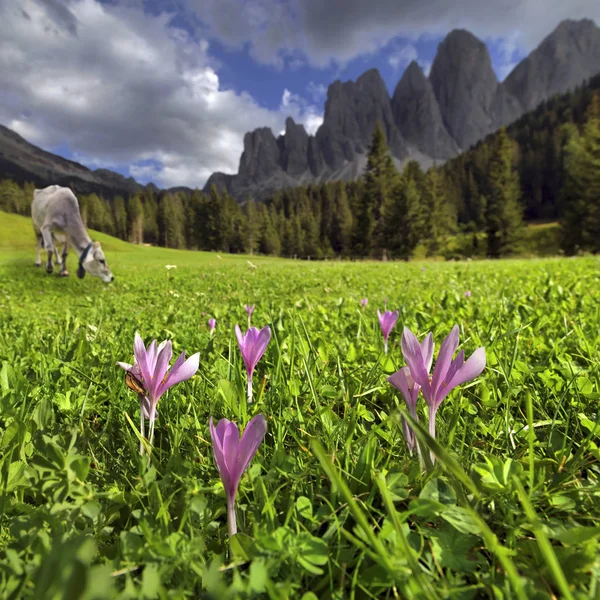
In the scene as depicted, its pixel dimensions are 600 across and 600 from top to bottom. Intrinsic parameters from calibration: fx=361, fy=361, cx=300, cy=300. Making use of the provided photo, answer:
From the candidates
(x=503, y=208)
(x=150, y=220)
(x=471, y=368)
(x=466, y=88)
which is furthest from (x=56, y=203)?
(x=466, y=88)

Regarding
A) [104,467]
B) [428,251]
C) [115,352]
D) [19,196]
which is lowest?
[104,467]

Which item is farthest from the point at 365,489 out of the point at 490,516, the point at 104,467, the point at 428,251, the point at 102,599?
the point at 428,251

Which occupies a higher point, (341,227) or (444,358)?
(341,227)

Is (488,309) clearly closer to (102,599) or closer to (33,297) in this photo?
(102,599)

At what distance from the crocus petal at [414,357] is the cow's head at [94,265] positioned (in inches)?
413

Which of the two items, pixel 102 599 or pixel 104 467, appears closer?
pixel 102 599

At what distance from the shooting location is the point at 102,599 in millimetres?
491

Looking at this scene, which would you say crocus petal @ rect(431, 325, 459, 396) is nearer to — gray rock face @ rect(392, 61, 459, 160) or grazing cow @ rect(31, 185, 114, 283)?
grazing cow @ rect(31, 185, 114, 283)

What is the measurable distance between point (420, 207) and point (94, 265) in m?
50.4

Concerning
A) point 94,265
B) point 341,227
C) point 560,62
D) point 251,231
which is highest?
point 560,62

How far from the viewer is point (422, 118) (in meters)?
174

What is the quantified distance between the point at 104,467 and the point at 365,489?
2.82 ft

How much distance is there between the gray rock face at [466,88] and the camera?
171625 mm

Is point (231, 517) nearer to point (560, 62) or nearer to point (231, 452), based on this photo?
point (231, 452)
